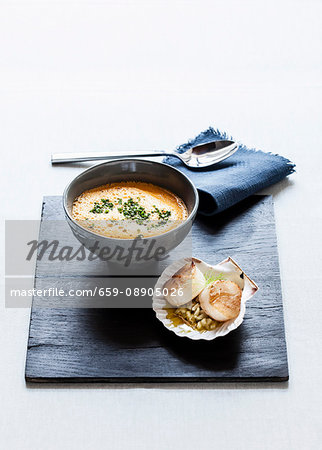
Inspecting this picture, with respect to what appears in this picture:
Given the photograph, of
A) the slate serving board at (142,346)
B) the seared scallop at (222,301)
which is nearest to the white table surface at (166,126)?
the slate serving board at (142,346)

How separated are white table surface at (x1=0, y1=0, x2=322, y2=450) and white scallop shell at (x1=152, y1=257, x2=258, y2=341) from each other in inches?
4.1

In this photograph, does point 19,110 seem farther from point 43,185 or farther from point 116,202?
point 116,202

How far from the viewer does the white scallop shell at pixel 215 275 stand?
1242mm

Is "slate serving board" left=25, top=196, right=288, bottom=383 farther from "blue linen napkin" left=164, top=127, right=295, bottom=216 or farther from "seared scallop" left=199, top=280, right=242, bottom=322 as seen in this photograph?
"blue linen napkin" left=164, top=127, right=295, bottom=216

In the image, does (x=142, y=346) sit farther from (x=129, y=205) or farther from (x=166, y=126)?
(x=166, y=126)

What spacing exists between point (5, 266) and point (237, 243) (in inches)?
20.8

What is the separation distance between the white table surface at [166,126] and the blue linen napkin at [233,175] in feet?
0.16

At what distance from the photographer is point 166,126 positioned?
6.20 ft

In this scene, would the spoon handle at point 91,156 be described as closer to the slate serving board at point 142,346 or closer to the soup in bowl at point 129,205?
the soup in bowl at point 129,205

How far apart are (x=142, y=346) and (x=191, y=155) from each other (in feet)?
2.13

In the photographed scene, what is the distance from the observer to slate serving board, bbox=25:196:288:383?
3.95 feet

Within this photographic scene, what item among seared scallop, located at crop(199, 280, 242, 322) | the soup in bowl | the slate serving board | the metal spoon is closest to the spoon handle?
the metal spoon

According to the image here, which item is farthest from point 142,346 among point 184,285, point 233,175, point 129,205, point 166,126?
point 166,126

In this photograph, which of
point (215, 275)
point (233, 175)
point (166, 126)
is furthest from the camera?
point (166, 126)
